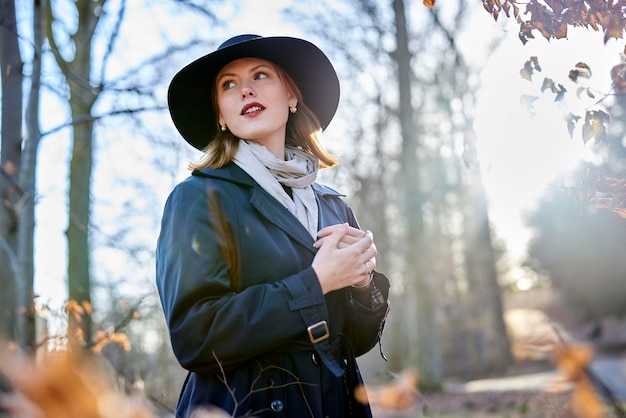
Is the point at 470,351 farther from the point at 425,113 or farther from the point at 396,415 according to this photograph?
the point at 396,415

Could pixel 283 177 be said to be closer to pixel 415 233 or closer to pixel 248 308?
pixel 248 308

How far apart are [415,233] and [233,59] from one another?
35.6 feet

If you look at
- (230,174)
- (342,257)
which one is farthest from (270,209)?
(342,257)

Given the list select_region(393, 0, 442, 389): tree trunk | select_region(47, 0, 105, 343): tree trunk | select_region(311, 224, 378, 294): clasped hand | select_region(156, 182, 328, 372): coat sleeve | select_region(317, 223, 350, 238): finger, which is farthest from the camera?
select_region(393, 0, 442, 389): tree trunk

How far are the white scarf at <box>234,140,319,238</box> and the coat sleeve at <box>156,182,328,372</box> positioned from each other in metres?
0.30

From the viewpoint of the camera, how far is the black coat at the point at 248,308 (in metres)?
1.84

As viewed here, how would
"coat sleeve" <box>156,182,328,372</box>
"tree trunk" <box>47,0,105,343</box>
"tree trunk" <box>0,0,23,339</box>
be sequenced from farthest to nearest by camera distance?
1. "tree trunk" <box>47,0,105,343</box>
2. "tree trunk" <box>0,0,23,339</box>
3. "coat sleeve" <box>156,182,328,372</box>

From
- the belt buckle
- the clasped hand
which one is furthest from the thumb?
the belt buckle

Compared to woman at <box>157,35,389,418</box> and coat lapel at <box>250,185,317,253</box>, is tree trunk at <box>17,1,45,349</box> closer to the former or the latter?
woman at <box>157,35,389,418</box>

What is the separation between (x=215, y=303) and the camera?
1845 mm

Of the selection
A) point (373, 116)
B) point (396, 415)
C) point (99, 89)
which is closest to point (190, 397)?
point (99, 89)

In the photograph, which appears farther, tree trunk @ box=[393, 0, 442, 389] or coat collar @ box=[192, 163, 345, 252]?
tree trunk @ box=[393, 0, 442, 389]

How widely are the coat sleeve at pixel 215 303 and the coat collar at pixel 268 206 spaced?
0.63 feet

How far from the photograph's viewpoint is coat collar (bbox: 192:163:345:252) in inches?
84.0
